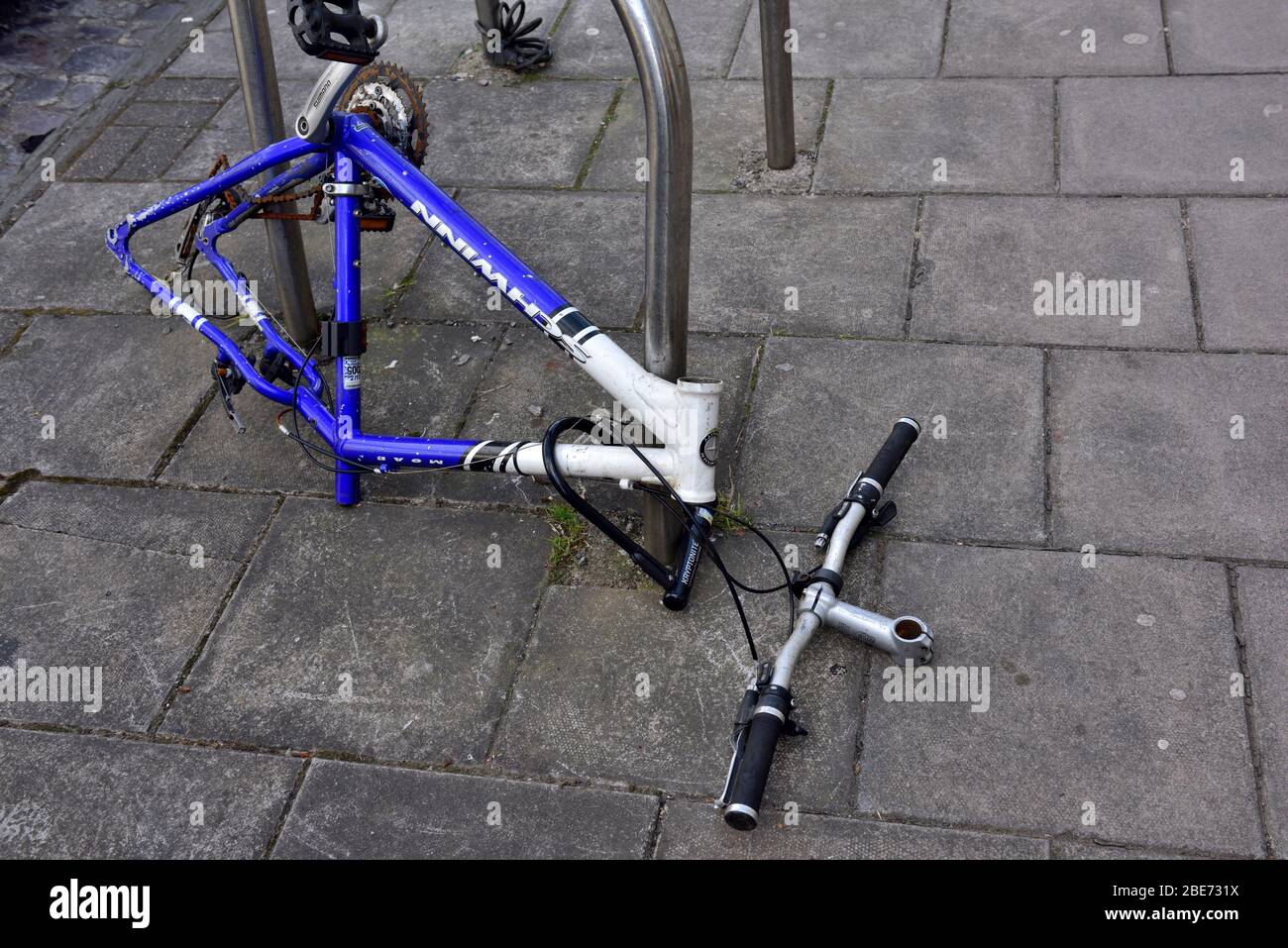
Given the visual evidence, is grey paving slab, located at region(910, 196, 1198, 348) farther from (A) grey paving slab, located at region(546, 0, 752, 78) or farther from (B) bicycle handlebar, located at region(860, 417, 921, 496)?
(A) grey paving slab, located at region(546, 0, 752, 78)

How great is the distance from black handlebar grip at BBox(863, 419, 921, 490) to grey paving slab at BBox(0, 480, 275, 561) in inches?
70.1

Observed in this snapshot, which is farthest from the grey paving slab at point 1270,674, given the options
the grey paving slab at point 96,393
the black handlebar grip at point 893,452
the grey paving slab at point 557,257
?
the grey paving slab at point 96,393

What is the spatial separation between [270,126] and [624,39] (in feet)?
7.90

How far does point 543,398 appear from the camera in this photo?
151 inches

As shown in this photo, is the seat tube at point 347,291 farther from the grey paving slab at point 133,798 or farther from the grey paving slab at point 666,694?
the grey paving slab at point 133,798

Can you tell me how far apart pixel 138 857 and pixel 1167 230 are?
3737 millimetres

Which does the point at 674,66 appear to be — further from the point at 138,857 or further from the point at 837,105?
the point at 837,105

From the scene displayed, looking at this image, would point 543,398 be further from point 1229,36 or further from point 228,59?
point 1229,36

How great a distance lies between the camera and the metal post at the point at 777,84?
427 centimetres

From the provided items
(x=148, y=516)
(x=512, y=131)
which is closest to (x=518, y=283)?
(x=148, y=516)

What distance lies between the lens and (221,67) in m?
5.82

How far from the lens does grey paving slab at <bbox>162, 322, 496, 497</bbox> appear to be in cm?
366

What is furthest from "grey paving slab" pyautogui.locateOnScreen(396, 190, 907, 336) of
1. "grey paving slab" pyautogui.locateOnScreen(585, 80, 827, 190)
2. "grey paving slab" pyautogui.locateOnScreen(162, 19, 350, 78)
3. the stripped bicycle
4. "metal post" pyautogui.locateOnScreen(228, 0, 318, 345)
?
"grey paving slab" pyautogui.locateOnScreen(162, 19, 350, 78)
